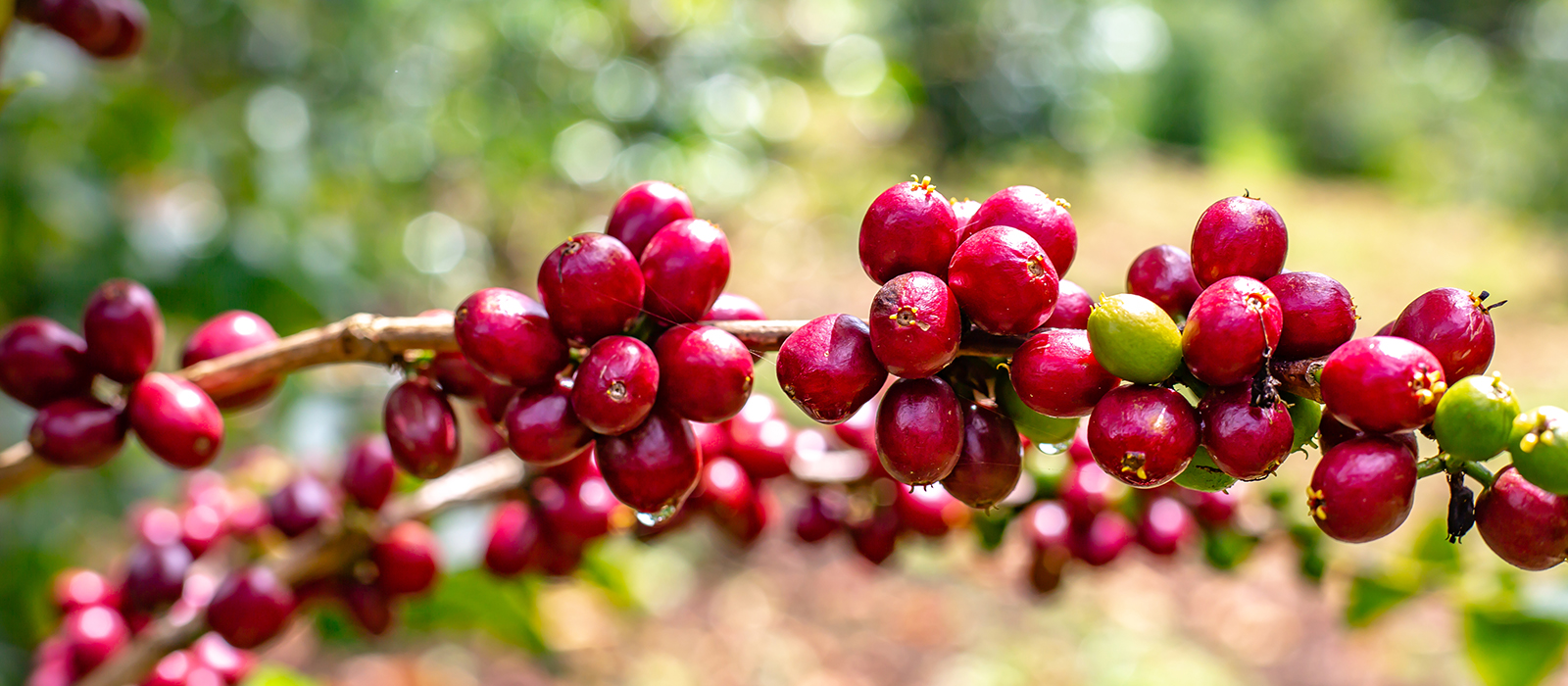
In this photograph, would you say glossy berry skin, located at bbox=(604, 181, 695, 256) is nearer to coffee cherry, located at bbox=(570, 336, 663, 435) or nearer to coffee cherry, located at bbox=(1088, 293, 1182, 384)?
coffee cherry, located at bbox=(570, 336, 663, 435)

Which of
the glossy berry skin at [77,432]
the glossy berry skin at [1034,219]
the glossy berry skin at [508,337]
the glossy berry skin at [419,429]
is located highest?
the glossy berry skin at [1034,219]

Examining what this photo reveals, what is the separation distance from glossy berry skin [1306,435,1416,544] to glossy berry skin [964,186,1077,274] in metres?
0.24

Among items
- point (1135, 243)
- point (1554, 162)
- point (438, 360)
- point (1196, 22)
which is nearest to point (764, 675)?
point (438, 360)

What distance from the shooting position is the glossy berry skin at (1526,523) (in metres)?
0.63

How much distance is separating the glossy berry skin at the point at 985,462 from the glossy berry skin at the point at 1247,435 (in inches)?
5.8

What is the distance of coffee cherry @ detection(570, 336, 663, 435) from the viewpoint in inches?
29.6

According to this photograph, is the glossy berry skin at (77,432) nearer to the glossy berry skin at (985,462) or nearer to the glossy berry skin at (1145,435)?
the glossy berry skin at (985,462)

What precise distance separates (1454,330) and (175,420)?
1.04m

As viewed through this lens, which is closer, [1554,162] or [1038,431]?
[1038,431]

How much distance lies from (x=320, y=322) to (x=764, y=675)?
2.57 m

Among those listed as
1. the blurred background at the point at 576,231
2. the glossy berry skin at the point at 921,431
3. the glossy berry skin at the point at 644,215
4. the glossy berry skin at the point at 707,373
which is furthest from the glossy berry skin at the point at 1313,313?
the blurred background at the point at 576,231

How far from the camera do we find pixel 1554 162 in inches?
470

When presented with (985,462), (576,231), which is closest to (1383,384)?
(985,462)

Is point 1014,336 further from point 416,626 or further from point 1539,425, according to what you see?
point 416,626
